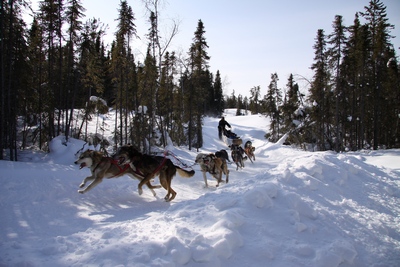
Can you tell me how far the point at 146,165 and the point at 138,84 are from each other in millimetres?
19746

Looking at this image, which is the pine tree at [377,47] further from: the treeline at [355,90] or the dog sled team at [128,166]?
the dog sled team at [128,166]

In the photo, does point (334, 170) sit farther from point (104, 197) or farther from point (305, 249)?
point (104, 197)

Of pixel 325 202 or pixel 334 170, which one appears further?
pixel 334 170

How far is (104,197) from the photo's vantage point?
7.36 metres

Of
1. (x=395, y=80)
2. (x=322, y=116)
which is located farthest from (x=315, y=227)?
(x=395, y=80)

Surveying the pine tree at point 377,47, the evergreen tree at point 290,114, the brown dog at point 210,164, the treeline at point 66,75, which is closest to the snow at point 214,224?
the brown dog at point 210,164

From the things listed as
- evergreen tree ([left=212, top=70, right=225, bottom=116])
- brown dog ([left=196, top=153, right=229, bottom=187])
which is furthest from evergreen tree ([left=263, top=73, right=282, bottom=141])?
brown dog ([left=196, top=153, right=229, bottom=187])

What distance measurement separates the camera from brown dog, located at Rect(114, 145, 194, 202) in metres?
7.18

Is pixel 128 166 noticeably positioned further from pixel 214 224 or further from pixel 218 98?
pixel 218 98

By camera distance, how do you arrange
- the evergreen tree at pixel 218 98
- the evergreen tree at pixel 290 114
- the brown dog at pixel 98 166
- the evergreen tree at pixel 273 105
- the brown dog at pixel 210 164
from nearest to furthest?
the brown dog at pixel 98 166 < the brown dog at pixel 210 164 < the evergreen tree at pixel 290 114 < the evergreen tree at pixel 273 105 < the evergreen tree at pixel 218 98

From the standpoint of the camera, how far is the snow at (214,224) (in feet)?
11.1

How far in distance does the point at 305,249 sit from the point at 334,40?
2466cm

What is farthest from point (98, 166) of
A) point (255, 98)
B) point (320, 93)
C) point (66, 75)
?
point (255, 98)

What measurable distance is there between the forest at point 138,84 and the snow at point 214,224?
8367mm
